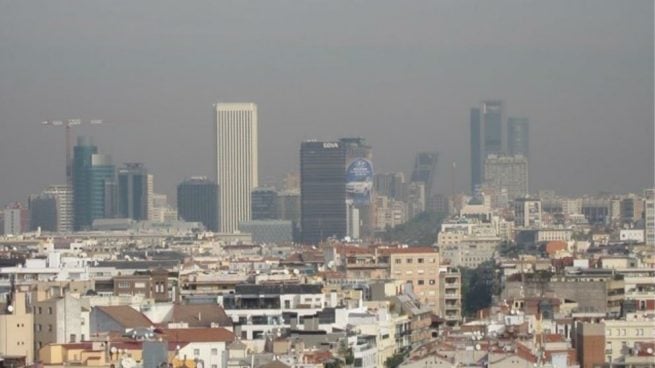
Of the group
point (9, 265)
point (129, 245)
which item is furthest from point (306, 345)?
point (129, 245)

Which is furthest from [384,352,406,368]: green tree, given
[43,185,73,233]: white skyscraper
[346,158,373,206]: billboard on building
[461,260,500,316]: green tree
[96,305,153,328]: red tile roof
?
[346,158,373,206]: billboard on building

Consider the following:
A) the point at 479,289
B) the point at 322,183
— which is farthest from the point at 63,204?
the point at 479,289

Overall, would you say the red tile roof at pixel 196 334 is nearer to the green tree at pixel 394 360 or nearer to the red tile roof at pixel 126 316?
the red tile roof at pixel 126 316

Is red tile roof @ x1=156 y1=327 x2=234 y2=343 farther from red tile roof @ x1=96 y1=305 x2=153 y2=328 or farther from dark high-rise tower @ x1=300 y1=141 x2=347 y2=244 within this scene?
dark high-rise tower @ x1=300 y1=141 x2=347 y2=244

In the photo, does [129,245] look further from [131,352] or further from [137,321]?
[131,352]

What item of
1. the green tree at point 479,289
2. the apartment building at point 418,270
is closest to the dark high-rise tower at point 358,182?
the green tree at point 479,289

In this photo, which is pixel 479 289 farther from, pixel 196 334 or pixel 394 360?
pixel 196 334
